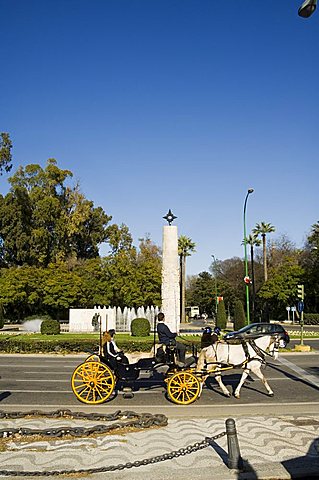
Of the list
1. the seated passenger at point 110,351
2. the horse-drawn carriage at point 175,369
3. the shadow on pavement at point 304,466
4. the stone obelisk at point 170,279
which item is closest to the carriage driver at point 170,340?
the horse-drawn carriage at point 175,369

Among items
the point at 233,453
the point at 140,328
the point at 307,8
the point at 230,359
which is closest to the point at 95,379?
the point at 230,359

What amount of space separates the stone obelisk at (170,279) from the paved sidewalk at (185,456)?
15.2 meters

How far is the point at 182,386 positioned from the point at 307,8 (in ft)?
26.5

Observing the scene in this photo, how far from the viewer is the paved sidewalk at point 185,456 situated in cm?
624

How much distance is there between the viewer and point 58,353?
24.5 meters

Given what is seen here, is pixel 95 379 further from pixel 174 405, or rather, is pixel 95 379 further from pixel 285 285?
pixel 285 285

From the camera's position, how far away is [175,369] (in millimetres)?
11227

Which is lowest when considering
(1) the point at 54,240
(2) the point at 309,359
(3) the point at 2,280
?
(2) the point at 309,359

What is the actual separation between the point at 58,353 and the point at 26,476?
19035 millimetres

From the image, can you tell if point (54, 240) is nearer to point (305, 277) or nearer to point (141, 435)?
point (305, 277)

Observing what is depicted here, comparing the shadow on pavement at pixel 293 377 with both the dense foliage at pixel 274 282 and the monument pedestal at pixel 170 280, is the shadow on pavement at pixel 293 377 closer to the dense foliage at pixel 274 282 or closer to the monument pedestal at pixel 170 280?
the monument pedestal at pixel 170 280

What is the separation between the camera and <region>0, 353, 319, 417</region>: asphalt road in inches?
413

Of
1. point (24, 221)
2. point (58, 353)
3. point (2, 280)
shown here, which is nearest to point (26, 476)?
point (58, 353)

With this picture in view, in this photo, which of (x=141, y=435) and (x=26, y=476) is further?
(x=141, y=435)
